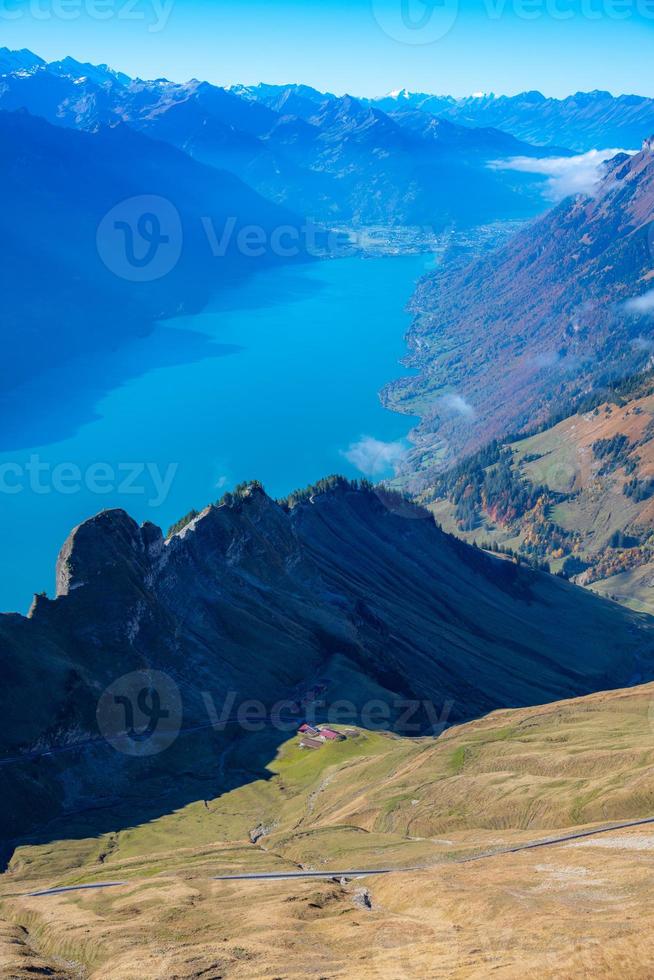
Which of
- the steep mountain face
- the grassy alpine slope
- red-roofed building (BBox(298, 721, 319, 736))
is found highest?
the steep mountain face

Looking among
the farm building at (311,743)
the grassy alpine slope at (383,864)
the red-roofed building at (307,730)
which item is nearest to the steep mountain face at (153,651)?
the red-roofed building at (307,730)

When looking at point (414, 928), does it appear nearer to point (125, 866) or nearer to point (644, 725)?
point (125, 866)

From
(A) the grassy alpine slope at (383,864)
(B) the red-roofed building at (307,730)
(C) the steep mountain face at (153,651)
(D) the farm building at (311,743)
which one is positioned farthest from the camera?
(B) the red-roofed building at (307,730)

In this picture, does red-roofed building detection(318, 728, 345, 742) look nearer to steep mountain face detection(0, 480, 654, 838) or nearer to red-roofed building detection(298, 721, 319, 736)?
red-roofed building detection(298, 721, 319, 736)

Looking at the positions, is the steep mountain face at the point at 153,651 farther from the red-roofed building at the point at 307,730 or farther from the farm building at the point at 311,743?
the farm building at the point at 311,743

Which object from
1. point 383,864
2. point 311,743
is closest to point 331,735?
point 311,743

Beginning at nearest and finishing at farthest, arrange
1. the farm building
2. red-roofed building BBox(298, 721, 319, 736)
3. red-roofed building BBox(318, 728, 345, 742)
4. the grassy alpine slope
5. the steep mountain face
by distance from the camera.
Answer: the grassy alpine slope < the steep mountain face < the farm building < red-roofed building BBox(318, 728, 345, 742) < red-roofed building BBox(298, 721, 319, 736)

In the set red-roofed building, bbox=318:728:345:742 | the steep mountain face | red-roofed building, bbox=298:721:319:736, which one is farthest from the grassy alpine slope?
the steep mountain face

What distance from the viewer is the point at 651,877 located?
84.3 metres

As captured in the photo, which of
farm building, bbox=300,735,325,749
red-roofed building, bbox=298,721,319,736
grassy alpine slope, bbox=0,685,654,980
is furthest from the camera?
red-roofed building, bbox=298,721,319,736

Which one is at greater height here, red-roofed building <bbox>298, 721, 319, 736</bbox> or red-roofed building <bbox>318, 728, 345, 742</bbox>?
red-roofed building <bbox>298, 721, 319, 736</bbox>

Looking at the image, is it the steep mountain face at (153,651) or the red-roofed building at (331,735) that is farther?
the red-roofed building at (331,735)

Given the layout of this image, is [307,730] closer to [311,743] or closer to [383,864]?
[311,743]

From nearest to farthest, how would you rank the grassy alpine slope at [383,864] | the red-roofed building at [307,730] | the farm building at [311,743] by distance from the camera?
the grassy alpine slope at [383,864], the farm building at [311,743], the red-roofed building at [307,730]
